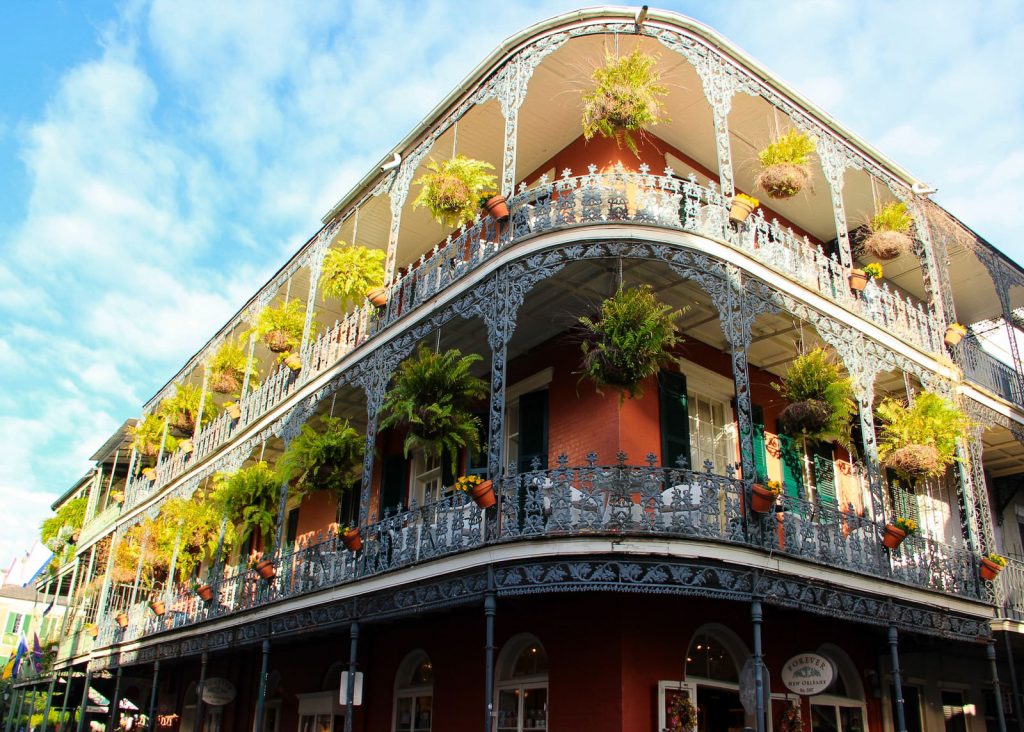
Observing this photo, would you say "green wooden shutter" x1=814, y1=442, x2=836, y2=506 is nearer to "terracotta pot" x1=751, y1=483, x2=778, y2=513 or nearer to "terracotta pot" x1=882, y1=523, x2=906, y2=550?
"terracotta pot" x1=882, y1=523, x2=906, y2=550

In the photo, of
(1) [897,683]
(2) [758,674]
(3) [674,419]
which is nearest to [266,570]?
(3) [674,419]

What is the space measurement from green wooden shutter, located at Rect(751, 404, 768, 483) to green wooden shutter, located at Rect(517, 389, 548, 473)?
278 cm

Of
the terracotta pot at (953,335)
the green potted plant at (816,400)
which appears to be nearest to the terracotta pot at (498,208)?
the green potted plant at (816,400)

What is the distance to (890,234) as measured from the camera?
11.5 meters

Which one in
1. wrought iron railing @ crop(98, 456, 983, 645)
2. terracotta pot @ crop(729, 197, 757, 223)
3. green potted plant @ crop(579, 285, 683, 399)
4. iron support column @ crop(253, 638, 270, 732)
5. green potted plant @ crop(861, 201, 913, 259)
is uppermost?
green potted plant @ crop(861, 201, 913, 259)

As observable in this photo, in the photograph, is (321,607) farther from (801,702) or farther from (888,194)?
(888,194)

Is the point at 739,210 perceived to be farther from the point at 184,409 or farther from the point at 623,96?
the point at 184,409

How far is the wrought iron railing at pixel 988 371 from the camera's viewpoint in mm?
12477

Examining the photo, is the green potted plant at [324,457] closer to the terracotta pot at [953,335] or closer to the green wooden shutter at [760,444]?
the green wooden shutter at [760,444]

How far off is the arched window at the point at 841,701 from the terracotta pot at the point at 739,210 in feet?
18.1

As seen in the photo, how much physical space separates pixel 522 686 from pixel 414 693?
8.31 ft

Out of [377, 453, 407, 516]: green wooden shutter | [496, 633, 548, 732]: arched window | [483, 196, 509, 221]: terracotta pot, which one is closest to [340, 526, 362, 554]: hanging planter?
[496, 633, 548, 732]: arched window

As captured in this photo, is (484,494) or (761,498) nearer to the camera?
(761,498)

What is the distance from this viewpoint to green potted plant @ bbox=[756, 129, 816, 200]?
1023 centimetres
